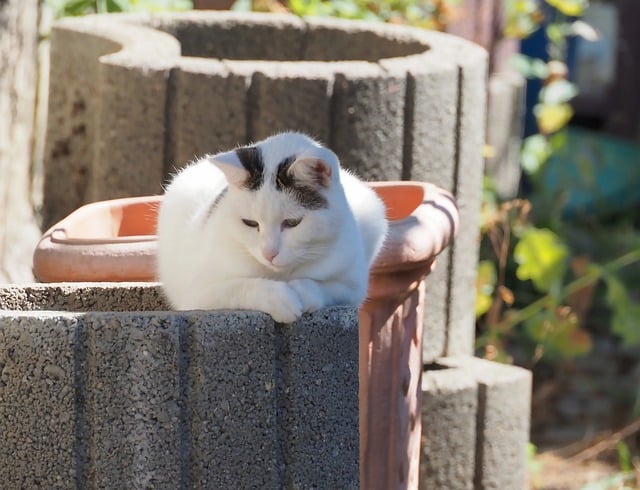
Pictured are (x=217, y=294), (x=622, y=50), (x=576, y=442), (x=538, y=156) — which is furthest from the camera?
(x=622, y=50)

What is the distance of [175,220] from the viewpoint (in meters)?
2.40

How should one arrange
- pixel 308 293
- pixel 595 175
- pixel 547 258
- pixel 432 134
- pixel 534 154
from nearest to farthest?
pixel 308 293 < pixel 432 134 < pixel 547 258 < pixel 534 154 < pixel 595 175

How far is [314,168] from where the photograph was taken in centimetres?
208

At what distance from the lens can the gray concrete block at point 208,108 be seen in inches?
121

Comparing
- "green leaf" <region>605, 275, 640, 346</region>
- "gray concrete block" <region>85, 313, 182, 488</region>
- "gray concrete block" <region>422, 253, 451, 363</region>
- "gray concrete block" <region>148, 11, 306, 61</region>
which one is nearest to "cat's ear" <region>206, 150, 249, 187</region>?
"gray concrete block" <region>85, 313, 182, 488</region>

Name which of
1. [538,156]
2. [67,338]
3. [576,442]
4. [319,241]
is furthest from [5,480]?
[538,156]

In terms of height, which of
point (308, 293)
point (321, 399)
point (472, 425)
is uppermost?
point (308, 293)

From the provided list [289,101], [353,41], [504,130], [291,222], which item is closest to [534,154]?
[504,130]

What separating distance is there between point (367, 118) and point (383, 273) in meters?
0.72

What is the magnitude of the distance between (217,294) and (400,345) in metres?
0.65

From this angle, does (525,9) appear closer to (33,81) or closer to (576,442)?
(576,442)

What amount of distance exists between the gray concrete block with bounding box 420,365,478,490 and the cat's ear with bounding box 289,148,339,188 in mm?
1321

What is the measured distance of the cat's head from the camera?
6.86 feet

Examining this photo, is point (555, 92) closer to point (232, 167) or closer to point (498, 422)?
point (498, 422)
